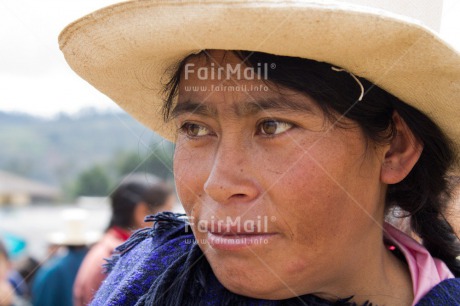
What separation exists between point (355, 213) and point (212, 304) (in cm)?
45

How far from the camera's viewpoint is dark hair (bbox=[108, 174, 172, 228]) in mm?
4637

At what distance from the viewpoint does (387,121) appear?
1678 millimetres

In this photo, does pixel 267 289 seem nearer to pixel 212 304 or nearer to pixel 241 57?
pixel 212 304

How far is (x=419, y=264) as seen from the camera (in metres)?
1.87

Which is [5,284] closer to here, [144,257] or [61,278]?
[61,278]

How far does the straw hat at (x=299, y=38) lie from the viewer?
1.33m

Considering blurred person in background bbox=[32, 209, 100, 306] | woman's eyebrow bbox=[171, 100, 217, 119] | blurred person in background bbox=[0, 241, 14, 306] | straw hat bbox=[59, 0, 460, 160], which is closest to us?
straw hat bbox=[59, 0, 460, 160]

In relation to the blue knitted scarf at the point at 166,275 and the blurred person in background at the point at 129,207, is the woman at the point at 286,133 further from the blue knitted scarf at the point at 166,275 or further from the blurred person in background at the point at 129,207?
the blurred person in background at the point at 129,207

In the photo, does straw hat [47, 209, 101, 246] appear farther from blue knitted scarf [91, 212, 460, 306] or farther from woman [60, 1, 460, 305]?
woman [60, 1, 460, 305]

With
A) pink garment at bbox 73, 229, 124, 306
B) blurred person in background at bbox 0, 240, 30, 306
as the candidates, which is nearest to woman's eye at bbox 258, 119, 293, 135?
pink garment at bbox 73, 229, 124, 306

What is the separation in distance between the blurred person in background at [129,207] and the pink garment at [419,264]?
258 cm

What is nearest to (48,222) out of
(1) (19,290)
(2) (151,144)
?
(1) (19,290)

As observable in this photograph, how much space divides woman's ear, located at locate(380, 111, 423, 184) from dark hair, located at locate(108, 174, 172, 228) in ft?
9.97

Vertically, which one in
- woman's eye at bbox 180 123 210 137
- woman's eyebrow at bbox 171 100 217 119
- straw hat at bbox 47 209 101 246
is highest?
woman's eyebrow at bbox 171 100 217 119
